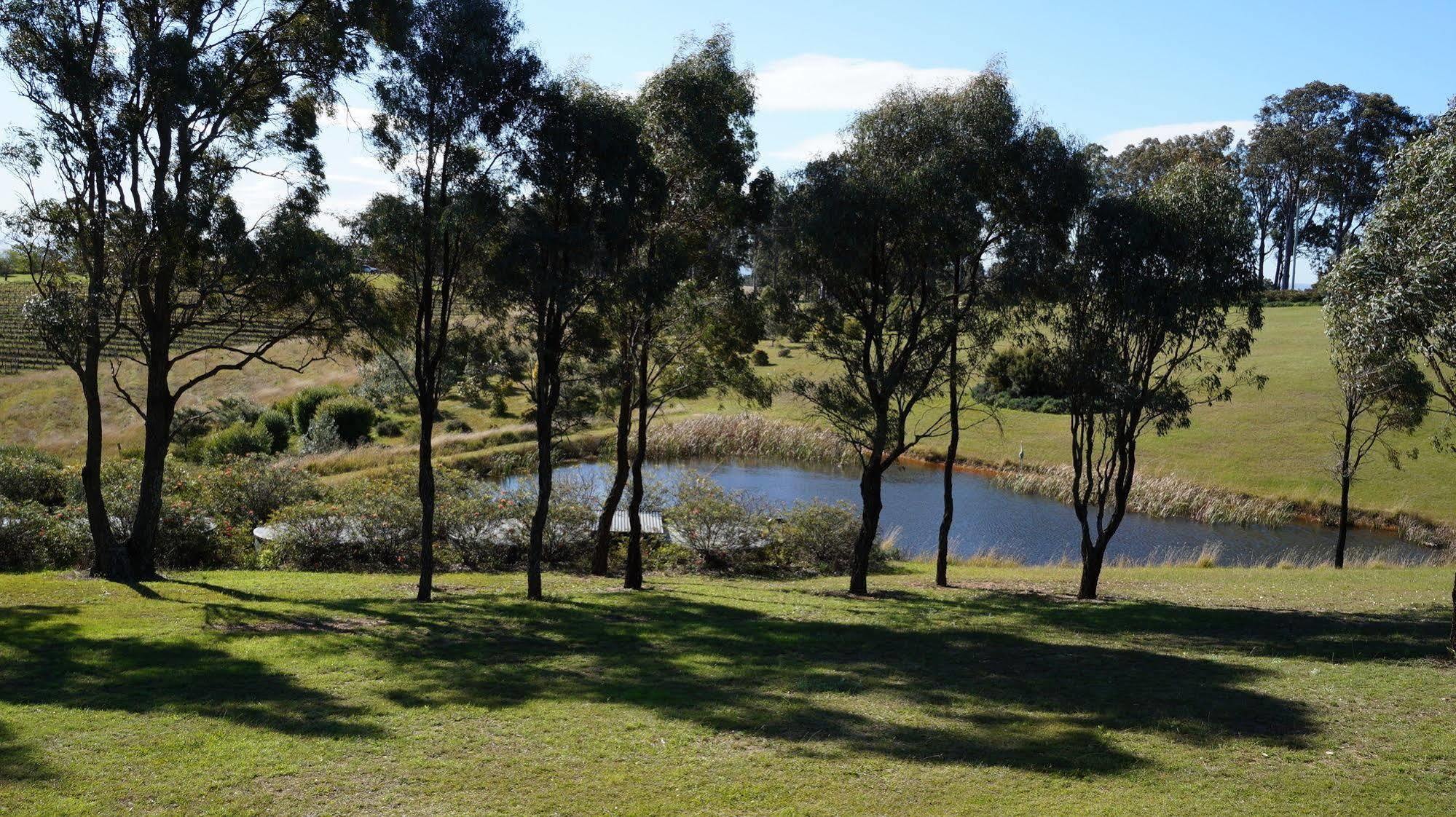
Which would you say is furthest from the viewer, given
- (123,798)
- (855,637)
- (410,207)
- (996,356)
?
(996,356)

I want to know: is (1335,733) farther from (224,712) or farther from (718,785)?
(224,712)

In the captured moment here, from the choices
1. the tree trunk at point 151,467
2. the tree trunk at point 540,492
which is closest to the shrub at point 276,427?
the tree trunk at point 151,467

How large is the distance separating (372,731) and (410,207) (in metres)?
9.77

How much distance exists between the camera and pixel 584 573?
84.9ft

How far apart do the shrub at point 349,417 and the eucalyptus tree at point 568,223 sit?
1265 inches

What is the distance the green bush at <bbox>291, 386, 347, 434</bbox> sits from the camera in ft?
166

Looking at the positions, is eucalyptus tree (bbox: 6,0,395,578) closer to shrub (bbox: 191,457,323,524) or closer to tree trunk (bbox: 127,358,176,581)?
tree trunk (bbox: 127,358,176,581)

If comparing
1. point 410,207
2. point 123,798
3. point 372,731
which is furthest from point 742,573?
point 123,798

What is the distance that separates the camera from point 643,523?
28500 millimetres

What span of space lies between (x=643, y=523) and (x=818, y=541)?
5.04m

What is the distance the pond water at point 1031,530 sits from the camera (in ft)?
108

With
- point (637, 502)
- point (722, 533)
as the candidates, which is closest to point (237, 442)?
point (722, 533)

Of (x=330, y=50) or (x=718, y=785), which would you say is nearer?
(x=718, y=785)

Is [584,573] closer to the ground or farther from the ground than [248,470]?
closer to the ground
